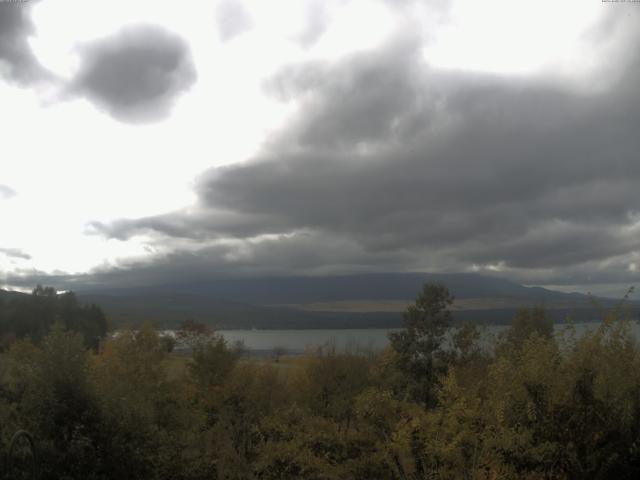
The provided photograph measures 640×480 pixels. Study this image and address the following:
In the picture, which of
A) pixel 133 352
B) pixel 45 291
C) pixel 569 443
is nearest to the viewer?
pixel 569 443

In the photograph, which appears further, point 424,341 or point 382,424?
point 424,341

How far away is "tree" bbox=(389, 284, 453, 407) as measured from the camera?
4669 cm

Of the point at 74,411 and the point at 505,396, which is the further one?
the point at 74,411

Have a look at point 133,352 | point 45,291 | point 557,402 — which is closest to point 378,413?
point 557,402

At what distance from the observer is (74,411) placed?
19.5 metres

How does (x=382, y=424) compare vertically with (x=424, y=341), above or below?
below

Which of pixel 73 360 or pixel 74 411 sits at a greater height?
pixel 73 360

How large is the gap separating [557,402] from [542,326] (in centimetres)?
3969

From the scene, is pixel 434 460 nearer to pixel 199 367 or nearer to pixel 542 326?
pixel 199 367

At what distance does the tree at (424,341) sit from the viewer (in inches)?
1838

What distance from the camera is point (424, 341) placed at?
48.0 m

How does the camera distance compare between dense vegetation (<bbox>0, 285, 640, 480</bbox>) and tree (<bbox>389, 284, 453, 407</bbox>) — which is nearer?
dense vegetation (<bbox>0, 285, 640, 480</bbox>)

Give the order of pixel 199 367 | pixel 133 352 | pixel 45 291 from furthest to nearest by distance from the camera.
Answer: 1. pixel 45 291
2. pixel 199 367
3. pixel 133 352

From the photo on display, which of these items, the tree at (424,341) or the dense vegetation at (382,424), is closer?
the dense vegetation at (382,424)
